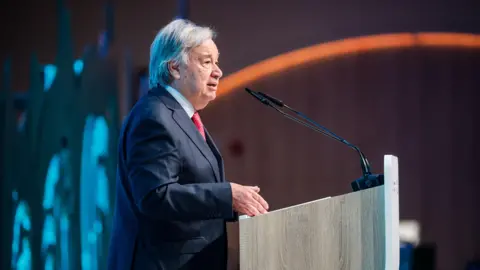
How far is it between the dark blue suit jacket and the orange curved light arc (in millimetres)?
1606

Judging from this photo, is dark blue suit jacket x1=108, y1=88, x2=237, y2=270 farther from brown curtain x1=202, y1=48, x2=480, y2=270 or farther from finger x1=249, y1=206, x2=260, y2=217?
brown curtain x1=202, y1=48, x2=480, y2=270

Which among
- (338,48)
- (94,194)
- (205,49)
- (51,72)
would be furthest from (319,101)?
(205,49)

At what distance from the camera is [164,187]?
1269 mm

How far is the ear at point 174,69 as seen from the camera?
1.50 metres

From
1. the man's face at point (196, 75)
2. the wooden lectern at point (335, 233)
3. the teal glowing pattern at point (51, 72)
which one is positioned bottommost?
the wooden lectern at point (335, 233)

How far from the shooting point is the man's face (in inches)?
59.2

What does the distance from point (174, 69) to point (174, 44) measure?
0.07 metres

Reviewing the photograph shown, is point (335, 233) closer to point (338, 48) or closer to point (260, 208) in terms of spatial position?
point (260, 208)

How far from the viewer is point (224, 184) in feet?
4.30

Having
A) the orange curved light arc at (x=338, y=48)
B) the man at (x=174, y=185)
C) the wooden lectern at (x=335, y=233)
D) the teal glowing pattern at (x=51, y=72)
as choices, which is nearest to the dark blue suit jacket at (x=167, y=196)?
the man at (x=174, y=185)

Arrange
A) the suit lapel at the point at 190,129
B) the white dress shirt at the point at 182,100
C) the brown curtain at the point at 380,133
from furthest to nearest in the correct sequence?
the brown curtain at the point at 380,133, the white dress shirt at the point at 182,100, the suit lapel at the point at 190,129

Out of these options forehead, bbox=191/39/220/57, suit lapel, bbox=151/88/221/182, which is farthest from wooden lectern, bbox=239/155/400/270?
forehead, bbox=191/39/220/57

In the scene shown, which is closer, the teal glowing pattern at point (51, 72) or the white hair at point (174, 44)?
the white hair at point (174, 44)

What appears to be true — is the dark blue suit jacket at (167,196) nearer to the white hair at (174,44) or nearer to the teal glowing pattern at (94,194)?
the white hair at (174,44)
